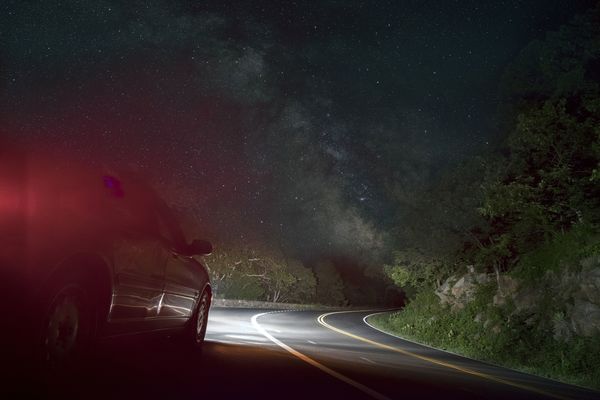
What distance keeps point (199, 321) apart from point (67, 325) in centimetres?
384

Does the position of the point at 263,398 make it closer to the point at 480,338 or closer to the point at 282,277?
the point at 480,338

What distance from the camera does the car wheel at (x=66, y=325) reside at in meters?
3.97

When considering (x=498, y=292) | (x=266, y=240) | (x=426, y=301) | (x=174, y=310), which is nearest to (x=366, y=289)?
(x=266, y=240)

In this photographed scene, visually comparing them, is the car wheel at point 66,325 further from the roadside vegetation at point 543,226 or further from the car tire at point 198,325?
the roadside vegetation at point 543,226

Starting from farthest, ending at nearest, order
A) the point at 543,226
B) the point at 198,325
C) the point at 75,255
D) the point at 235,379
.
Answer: the point at 543,226 < the point at 198,325 < the point at 235,379 < the point at 75,255

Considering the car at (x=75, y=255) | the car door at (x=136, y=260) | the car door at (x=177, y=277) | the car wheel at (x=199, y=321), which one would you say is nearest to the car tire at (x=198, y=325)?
the car wheel at (x=199, y=321)

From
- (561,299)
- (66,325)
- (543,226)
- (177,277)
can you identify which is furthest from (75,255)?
(543,226)

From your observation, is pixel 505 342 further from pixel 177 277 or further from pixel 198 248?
pixel 177 277

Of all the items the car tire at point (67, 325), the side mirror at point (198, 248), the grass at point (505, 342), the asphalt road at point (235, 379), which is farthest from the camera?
the grass at point (505, 342)

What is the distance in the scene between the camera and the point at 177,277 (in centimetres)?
632

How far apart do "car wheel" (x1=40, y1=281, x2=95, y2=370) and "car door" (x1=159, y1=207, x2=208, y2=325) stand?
1.49 meters

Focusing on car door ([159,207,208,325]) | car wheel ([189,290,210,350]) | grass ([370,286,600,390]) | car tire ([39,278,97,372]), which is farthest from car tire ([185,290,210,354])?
grass ([370,286,600,390])

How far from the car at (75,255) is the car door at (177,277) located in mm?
51

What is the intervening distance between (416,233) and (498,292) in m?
10.7
